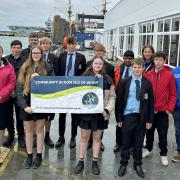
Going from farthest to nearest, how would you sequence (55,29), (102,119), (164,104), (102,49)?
(55,29) → (102,49) → (164,104) → (102,119)

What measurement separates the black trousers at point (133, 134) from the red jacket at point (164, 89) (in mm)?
502

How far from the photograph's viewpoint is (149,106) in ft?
16.5

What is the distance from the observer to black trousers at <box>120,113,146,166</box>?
5.00 metres

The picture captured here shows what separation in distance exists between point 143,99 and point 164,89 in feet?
1.77

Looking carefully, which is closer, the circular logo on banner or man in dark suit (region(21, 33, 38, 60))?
the circular logo on banner

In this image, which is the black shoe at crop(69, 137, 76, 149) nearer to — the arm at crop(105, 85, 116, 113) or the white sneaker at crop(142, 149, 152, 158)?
the white sneaker at crop(142, 149, 152, 158)

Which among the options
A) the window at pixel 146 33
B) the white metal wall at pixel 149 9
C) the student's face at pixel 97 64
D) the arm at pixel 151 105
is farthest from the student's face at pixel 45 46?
the window at pixel 146 33

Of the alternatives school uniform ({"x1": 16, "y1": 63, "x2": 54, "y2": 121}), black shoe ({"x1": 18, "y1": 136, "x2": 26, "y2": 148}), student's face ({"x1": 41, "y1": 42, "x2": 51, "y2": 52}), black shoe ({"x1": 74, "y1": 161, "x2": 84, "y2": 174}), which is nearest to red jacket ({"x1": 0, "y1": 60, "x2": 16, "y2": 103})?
school uniform ({"x1": 16, "y1": 63, "x2": 54, "y2": 121})

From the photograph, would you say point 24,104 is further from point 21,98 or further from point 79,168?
point 79,168

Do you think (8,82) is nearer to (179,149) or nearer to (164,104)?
(164,104)

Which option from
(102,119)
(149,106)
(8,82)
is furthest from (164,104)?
(8,82)

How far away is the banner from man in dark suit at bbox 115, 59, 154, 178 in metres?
0.38

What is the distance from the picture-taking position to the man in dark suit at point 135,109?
4.94 meters

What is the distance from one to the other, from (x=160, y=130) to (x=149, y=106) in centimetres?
64
